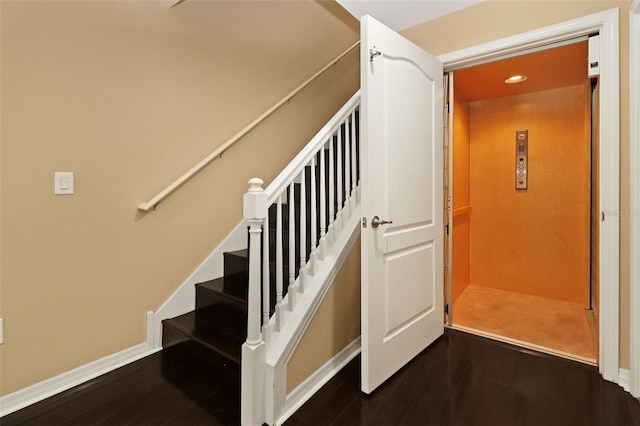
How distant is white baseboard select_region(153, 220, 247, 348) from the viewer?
7.12 feet

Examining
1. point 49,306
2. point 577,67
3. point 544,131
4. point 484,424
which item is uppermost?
point 577,67

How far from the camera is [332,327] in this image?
1938 millimetres

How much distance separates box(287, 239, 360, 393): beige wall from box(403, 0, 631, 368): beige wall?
59.7 inches

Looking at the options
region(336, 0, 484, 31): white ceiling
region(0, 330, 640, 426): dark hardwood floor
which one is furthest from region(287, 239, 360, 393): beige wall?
region(336, 0, 484, 31): white ceiling

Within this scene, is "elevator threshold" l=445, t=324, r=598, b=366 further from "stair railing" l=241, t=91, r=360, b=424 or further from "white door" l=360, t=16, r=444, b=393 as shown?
"stair railing" l=241, t=91, r=360, b=424

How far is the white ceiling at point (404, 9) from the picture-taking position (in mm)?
2355

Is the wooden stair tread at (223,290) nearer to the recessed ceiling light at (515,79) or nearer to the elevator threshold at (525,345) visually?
the elevator threshold at (525,345)

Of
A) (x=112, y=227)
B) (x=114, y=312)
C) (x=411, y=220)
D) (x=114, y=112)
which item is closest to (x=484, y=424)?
(x=411, y=220)

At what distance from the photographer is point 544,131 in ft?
11.0

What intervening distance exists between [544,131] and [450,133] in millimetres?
1548

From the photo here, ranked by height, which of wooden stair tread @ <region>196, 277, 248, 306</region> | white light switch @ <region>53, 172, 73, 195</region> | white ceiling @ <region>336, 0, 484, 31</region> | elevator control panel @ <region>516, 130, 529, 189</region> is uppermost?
white ceiling @ <region>336, 0, 484, 31</region>

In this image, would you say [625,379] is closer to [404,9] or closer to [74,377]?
[404,9]

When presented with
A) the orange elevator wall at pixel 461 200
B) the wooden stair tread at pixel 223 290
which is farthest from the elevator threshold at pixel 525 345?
the wooden stair tread at pixel 223 290

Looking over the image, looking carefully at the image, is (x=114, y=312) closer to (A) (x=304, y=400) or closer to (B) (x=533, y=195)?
(A) (x=304, y=400)
